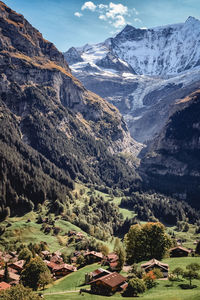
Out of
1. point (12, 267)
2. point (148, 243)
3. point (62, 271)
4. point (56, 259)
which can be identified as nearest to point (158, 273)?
point (148, 243)

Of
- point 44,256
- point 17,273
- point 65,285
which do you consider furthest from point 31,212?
point 65,285

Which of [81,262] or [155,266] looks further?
[81,262]

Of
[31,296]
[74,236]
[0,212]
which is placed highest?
[31,296]

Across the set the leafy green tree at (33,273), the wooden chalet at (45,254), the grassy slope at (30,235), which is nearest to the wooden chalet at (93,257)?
the wooden chalet at (45,254)

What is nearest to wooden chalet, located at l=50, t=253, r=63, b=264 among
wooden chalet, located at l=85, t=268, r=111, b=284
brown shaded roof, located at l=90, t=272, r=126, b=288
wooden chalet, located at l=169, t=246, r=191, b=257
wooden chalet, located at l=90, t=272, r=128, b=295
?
wooden chalet, located at l=85, t=268, r=111, b=284

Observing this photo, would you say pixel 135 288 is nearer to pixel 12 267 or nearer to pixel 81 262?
pixel 81 262

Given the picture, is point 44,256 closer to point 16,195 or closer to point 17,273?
point 17,273
